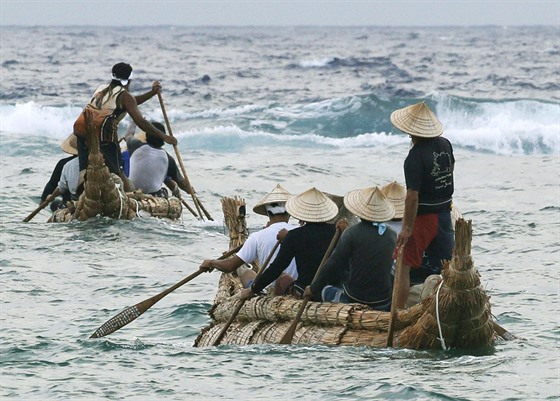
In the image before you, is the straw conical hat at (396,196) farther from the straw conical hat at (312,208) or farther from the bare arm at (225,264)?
the bare arm at (225,264)

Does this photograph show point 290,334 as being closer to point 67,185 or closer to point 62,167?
point 67,185

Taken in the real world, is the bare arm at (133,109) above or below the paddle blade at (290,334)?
above

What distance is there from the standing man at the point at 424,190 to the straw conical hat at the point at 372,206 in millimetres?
236

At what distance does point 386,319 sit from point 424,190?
→ 120 centimetres

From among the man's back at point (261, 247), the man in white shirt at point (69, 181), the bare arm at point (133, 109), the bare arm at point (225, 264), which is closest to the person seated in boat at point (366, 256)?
the man's back at point (261, 247)

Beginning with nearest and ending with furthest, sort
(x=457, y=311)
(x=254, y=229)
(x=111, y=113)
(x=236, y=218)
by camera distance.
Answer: (x=457, y=311) < (x=236, y=218) < (x=111, y=113) < (x=254, y=229)

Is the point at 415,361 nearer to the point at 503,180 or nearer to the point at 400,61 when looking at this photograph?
the point at 503,180

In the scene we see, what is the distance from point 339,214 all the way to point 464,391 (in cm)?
262

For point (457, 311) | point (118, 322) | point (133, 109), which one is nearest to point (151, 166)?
point (133, 109)

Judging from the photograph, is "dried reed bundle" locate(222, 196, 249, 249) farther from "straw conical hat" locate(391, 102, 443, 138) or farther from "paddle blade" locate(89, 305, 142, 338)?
"straw conical hat" locate(391, 102, 443, 138)

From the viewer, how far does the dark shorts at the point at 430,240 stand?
1011 cm

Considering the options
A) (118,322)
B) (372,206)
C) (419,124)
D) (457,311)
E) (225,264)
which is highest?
(419,124)

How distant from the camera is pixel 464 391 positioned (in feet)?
29.4

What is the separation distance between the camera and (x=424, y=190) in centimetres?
1008
